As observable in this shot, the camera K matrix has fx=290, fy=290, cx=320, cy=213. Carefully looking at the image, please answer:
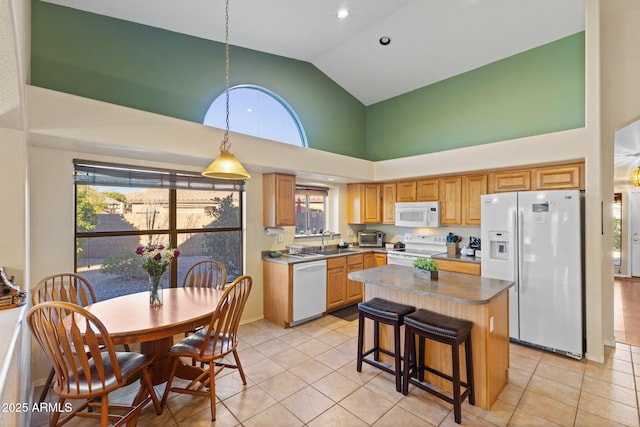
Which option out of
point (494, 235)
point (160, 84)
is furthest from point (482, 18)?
point (160, 84)

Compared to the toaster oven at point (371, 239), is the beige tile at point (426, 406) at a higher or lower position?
lower

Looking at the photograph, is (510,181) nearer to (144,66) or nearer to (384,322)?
(384,322)

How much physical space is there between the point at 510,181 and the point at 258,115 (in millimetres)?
3552

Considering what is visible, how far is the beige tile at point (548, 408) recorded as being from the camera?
2.14 m

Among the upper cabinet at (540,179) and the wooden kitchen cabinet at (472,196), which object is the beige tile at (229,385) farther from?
the upper cabinet at (540,179)

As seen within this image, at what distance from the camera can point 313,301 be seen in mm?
4137

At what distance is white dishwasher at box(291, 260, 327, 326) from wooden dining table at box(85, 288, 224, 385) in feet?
4.27

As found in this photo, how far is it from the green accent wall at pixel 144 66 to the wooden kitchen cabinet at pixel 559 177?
318 centimetres

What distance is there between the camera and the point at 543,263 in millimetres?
3219

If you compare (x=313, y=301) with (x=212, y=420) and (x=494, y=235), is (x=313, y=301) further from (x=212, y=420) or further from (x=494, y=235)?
(x=494, y=235)

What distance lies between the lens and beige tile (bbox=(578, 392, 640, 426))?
7.05 ft

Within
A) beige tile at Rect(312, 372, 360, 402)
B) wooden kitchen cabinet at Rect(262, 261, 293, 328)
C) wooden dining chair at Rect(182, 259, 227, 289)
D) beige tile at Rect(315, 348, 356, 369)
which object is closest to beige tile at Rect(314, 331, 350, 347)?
beige tile at Rect(315, 348, 356, 369)

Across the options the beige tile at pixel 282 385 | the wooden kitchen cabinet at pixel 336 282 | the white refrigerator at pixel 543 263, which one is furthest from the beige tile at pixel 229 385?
the white refrigerator at pixel 543 263

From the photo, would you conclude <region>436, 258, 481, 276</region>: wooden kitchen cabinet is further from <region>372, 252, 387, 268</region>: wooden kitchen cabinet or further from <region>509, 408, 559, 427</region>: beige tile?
<region>509, 408, 559, 427</region>: beige tile
